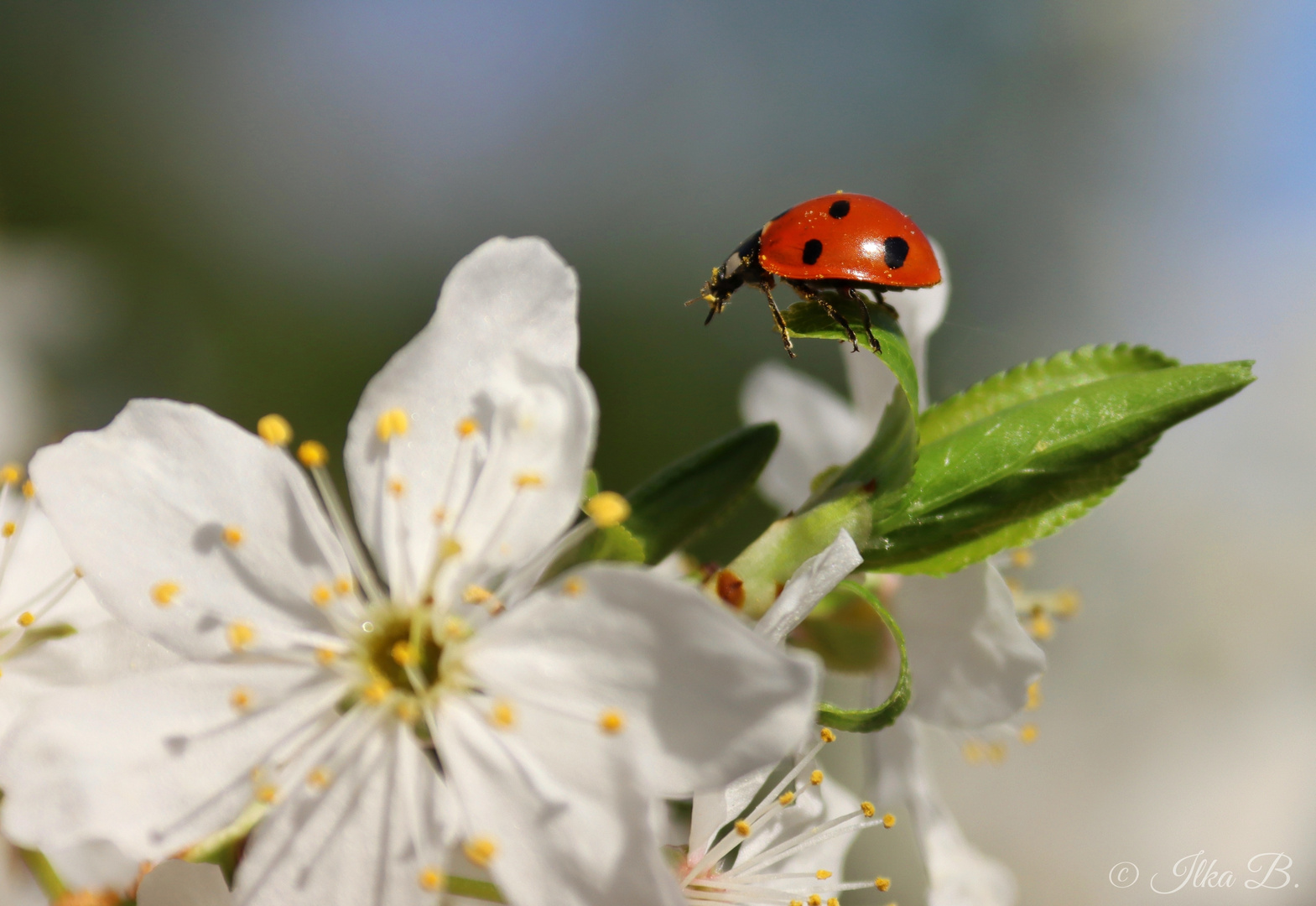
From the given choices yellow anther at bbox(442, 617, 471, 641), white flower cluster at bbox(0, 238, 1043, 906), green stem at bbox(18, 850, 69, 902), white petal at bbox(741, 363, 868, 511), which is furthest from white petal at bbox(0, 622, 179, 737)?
white petal at bbox(741, 363, 868, 511)

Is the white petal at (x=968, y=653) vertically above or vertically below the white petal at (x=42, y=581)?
below

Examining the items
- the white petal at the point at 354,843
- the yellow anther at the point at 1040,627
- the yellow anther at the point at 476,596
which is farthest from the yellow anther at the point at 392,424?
the yellow anther at the point at 1040,627

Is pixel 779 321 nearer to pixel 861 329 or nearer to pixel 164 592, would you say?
pixel 861 329

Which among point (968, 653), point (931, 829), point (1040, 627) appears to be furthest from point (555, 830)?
point (1040, 627)

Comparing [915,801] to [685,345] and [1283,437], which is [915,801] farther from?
[685,345]

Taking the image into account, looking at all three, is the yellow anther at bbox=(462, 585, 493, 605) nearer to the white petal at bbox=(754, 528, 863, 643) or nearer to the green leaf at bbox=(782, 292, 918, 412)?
the white petal at bbox=(754, 528, 863, 643)

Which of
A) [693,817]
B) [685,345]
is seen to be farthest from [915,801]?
Result: [685,345]

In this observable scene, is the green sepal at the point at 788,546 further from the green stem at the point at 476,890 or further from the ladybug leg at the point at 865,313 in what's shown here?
the green stem at the point at 476,890
